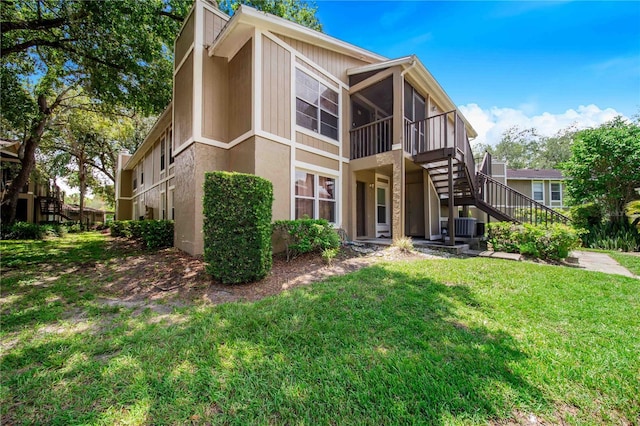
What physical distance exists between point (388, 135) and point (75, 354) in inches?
369

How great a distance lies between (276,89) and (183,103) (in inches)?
139

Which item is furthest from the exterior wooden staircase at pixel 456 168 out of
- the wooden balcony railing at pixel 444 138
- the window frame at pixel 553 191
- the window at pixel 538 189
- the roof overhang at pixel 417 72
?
the window frame at pixel 553 191

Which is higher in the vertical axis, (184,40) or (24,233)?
(184,40)

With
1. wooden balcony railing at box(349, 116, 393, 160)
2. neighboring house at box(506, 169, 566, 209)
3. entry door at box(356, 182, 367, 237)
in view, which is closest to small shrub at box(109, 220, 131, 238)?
entry door at box(356, 182, 367, 237)

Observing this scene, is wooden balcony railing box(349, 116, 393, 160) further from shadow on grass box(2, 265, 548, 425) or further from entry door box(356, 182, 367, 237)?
shadow on grass box(2, 265, 548, 425)

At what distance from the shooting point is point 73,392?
6.54ft

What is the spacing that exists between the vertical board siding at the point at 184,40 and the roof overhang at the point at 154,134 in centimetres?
200

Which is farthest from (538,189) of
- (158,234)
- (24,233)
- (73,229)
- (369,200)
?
(73,229)

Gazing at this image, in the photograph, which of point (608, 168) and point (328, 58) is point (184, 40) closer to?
point (328, 58)

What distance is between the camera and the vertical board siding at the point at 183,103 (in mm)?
7980

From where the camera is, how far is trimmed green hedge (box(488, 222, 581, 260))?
6.73m

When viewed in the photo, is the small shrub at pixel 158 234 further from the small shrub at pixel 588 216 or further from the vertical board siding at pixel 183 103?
the small shrub at pixel 588 216

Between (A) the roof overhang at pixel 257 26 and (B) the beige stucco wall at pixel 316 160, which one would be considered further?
(B) the beige stucco wall at pixel 316 160

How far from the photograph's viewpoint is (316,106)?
8656 mm
